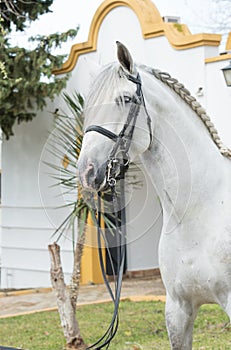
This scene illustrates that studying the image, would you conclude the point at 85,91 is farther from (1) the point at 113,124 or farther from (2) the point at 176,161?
(1) the point at 113,124

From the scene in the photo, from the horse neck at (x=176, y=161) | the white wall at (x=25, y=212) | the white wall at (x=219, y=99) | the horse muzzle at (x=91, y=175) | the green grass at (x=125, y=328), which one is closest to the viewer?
the horse muzzle at (x=91, y=175)

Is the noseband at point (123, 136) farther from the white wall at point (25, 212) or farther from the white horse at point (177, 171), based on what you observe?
the white wall at point (25, 212)

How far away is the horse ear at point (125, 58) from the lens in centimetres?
329

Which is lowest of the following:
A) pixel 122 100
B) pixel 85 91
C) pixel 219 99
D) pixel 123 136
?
pixel 123 136

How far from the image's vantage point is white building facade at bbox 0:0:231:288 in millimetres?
9484

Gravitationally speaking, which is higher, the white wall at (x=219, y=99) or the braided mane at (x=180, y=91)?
the white wall at (x=219, y=99)

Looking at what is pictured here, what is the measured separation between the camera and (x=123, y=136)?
3318 millimetres

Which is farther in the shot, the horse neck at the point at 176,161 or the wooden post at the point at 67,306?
the wooden post at the point at 67,306

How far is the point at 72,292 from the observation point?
6.56 m

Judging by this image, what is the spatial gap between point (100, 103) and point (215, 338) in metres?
3.98

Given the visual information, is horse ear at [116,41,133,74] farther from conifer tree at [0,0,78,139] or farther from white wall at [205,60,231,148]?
conifer tree at [0,0,78,139]

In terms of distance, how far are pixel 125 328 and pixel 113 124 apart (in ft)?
15.2

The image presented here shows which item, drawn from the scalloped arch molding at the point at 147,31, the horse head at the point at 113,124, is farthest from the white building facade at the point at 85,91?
the horse head at the point at 113,124

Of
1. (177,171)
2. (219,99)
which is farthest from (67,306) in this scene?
(219,99)
